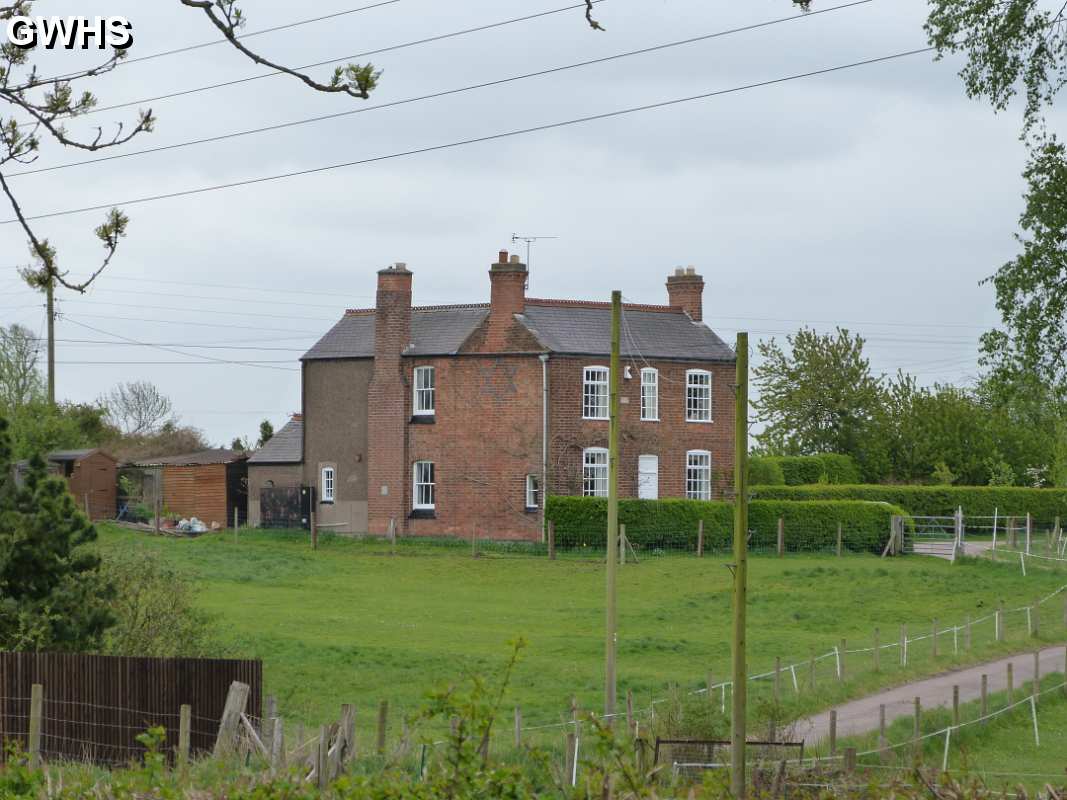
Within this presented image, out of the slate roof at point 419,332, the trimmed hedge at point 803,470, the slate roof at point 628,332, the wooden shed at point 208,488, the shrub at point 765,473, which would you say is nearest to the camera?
the slate roof at point 628,332

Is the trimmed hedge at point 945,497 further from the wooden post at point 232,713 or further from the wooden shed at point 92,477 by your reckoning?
the wooden post at point 232,713

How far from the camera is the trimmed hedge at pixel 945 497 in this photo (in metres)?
59.2

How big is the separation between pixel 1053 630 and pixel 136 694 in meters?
23.7

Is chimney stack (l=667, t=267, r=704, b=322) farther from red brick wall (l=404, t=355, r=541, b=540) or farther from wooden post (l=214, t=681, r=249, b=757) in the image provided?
wooden post (l=214, t=681, r=249, b=757)

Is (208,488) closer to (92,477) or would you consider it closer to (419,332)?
(92,477)

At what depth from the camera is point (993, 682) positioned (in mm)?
28625

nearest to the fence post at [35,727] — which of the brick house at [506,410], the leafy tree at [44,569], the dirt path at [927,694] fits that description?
the leafy tree at [44,569]

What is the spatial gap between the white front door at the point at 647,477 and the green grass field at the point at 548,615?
5.09m

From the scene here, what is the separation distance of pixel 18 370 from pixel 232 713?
6500 cm

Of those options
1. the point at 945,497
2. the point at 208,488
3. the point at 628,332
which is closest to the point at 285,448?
the point at 208,488

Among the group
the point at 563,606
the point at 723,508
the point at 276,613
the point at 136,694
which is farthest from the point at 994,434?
the point at 136,694

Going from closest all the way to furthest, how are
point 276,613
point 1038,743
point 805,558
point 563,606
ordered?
point 1038,743
point 276,613
point 563,606
point 805,558

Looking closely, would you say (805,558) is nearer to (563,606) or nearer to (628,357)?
(628,357)

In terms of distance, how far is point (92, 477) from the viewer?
6378 cm
